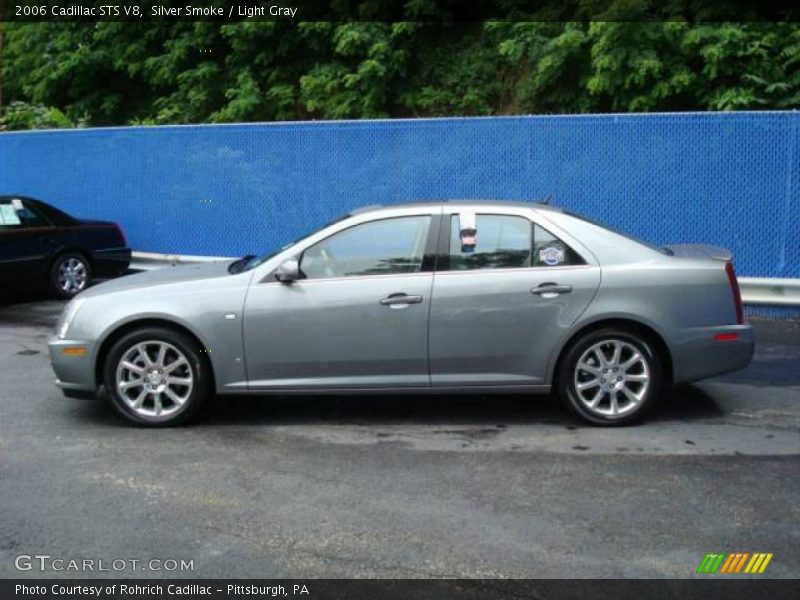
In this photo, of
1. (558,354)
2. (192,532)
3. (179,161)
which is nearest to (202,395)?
(192,532)

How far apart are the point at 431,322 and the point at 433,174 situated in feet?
18.3

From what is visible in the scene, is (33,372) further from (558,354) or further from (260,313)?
(558,354)

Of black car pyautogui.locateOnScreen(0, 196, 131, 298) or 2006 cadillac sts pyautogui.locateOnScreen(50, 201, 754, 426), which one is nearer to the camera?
2006 cadillac sts pyautogui.locateOnScreen(50, 201, 754, 426)

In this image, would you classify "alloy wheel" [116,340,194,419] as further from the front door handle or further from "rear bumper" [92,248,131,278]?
"rear bumper" [92,248,131,278]

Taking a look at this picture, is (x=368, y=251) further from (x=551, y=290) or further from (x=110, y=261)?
(x=110, y=261)

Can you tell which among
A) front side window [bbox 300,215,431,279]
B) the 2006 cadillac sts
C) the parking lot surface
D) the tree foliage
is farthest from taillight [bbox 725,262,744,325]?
the tree foliage

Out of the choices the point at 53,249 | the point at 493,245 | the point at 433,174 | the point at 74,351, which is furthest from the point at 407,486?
the point at 53,249

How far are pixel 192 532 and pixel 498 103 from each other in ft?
37.6

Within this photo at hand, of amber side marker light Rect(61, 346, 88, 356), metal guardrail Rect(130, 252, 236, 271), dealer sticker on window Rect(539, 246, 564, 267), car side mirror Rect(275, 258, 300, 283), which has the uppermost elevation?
dealer sticker on window Rect(539, 246, 564, 267)

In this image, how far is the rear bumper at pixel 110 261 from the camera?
12.7 meters

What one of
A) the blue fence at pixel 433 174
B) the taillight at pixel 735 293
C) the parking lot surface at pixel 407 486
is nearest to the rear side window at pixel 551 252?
the taillight at pixel 735 293

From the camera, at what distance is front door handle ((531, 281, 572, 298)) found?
6.17 m

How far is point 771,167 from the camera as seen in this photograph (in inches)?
390

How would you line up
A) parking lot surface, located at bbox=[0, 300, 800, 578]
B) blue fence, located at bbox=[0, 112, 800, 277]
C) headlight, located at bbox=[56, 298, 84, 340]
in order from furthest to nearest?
blue fence, located at bbox=[0, 112, 800, 277] < headlight, located at bbox=[56, 298, 84, 340] < parking lot surface, located at bbox=[0, 300, 800, 578]
